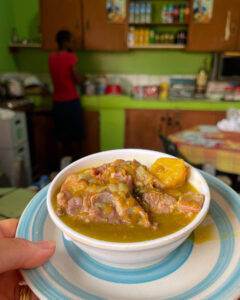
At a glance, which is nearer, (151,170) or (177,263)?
(177,263)

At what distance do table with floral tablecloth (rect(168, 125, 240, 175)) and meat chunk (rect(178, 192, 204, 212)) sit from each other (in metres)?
1.02

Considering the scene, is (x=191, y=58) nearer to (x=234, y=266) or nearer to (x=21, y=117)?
(x=21, y=117)

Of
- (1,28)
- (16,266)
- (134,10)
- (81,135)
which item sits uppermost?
(134,10)

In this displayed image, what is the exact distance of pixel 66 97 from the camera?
9.22 ft

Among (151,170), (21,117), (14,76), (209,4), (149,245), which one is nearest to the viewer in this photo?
(149,245)

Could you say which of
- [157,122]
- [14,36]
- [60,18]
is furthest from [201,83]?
[14,36]

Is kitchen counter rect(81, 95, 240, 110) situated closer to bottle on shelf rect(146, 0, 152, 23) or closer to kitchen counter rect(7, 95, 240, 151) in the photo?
kitchen counter rect(7, 95, 240, 151)

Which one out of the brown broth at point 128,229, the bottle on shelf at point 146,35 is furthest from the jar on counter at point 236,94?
the brown broth at point 128,229

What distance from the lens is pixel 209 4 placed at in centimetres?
302

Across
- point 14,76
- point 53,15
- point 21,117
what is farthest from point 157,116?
point 14,76

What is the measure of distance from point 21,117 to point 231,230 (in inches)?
94.4

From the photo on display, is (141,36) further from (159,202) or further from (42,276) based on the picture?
(42,276)

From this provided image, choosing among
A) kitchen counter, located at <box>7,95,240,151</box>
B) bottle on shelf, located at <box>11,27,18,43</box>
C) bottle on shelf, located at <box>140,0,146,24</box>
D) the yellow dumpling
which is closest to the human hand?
the yellow dumpling

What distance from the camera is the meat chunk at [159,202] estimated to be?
19.7 inches
